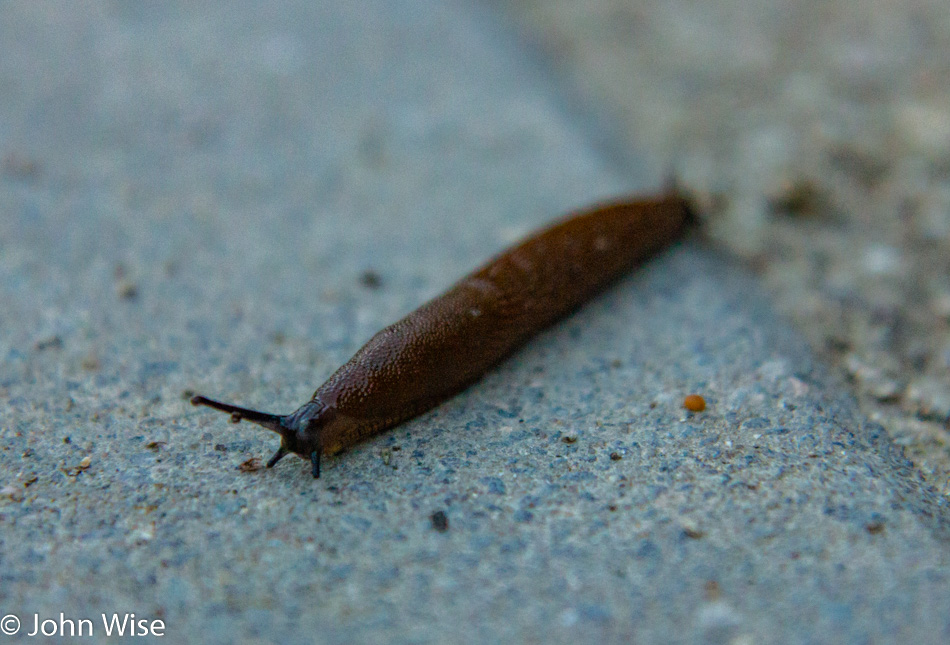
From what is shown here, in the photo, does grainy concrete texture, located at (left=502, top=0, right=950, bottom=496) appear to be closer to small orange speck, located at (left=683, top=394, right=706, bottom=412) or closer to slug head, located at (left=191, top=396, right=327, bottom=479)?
small orange speck, located at (left=683, top=394, right=706, bottom=412)

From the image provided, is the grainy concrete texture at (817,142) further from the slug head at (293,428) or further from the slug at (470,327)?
the slug head at (293,428)

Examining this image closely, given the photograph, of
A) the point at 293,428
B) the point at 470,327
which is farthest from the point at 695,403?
the point at 293,428

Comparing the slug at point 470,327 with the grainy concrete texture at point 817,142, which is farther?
the grainy concrete texture at point 817,142

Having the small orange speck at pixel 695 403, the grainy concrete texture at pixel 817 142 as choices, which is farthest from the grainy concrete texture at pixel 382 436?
the grainy concrete texture at pixel 817 142

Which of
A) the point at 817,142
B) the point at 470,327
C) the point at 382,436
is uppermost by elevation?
the point at 817,142

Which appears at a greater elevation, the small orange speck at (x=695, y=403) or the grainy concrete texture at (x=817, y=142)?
the grainy concrete texture at (x=817, y=142)

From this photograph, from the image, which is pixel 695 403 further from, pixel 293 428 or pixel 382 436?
pixel 293 428
